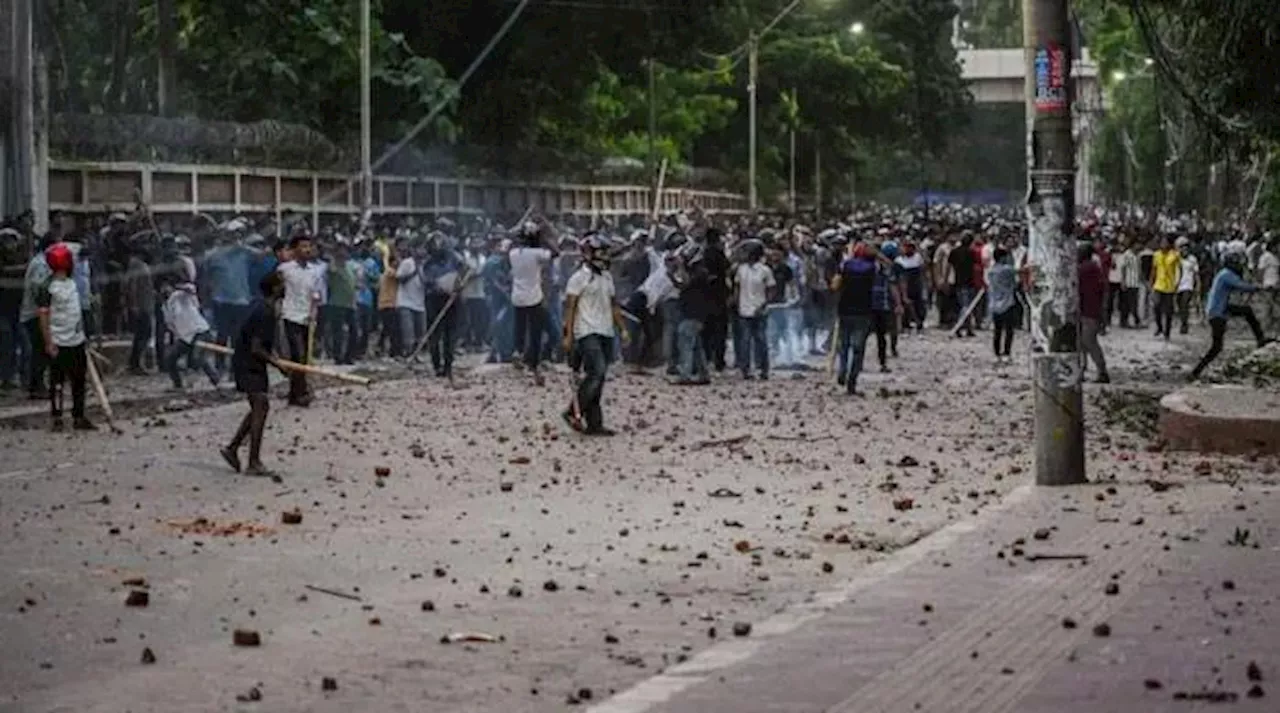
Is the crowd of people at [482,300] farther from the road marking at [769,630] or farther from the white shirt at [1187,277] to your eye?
the road marking at [769,630]

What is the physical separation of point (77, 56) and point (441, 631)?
47.4 meters

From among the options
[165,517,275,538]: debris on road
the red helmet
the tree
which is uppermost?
the tree

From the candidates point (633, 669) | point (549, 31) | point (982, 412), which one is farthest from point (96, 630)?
point (549, 31)

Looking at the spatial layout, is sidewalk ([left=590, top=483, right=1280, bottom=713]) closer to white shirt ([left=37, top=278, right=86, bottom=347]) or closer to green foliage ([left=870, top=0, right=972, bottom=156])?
white shirt ([left=37, top=278, right=86, bottom=347])

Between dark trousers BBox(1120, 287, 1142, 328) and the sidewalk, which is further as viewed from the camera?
dark trousers BBox(1120, 287, 1142, 328)

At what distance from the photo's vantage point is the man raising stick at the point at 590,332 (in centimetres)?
2061

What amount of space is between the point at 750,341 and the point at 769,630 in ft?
58.9

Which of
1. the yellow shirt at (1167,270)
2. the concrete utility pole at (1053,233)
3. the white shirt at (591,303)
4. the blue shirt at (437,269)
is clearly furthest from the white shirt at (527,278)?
the yellow shirt at (1167,270)

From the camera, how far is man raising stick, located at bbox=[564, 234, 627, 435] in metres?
20.6

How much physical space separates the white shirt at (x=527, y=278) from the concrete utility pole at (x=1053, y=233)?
12.2 meters

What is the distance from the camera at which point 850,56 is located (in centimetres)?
7794

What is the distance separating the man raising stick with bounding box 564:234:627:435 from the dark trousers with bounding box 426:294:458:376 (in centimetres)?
674

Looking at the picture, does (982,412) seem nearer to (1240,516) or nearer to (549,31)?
(1240,516)

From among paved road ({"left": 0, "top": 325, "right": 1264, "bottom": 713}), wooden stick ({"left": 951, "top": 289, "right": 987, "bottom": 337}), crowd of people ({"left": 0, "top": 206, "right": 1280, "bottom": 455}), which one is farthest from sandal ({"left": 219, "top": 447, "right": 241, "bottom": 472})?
wooden stick ({"left": 951, "top": 289, "right": 987, "bottom": 337})
